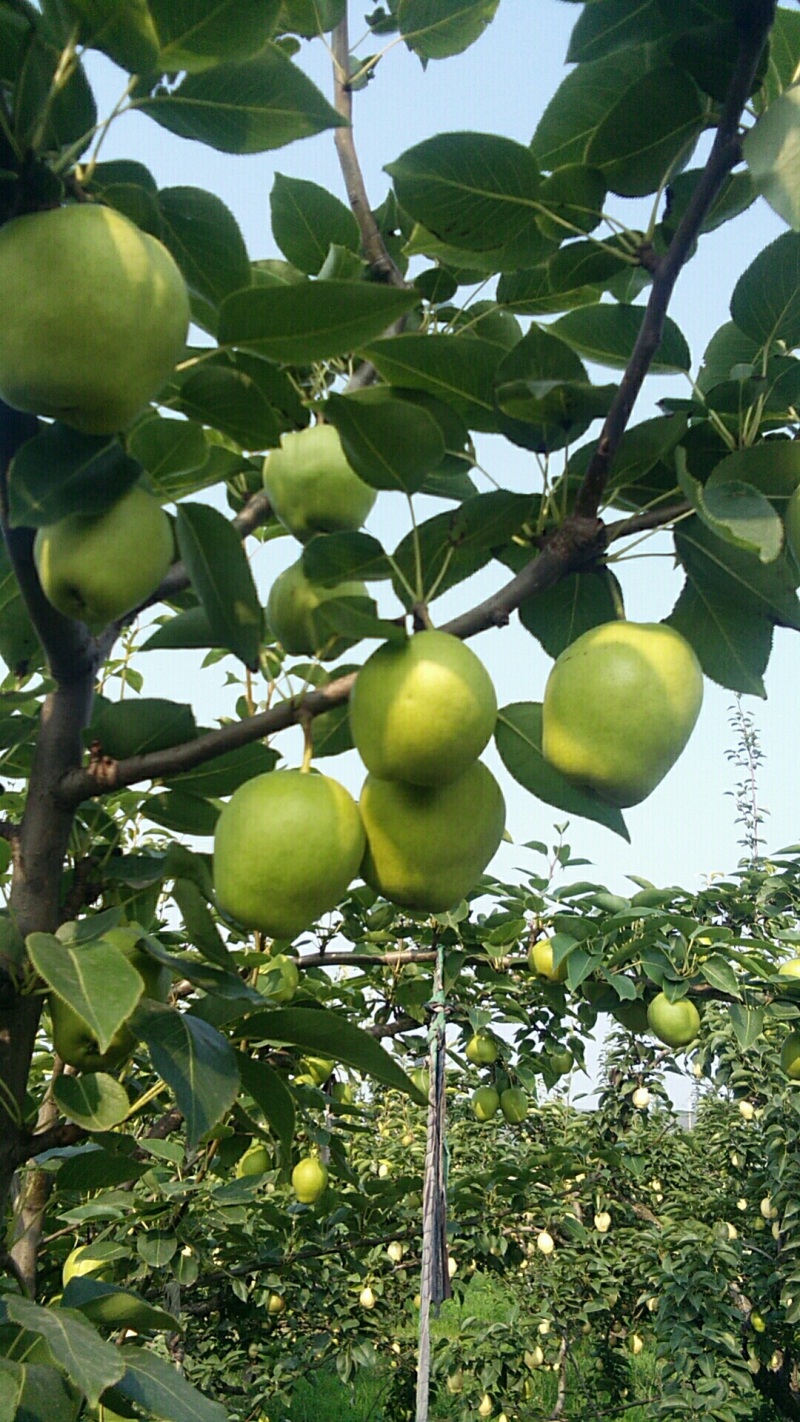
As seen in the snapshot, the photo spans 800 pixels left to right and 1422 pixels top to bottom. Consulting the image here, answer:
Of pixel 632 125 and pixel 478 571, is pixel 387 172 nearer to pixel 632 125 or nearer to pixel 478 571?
pixel 632 125

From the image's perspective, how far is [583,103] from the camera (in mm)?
872

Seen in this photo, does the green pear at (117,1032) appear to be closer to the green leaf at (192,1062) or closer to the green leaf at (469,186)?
the green leaf at (192,1062)

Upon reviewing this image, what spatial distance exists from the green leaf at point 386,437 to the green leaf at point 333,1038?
548mm

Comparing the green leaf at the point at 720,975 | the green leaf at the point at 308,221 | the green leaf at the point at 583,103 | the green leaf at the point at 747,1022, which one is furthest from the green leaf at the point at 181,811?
the green leaf at the point at 747,1022

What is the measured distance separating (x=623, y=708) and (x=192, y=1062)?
514mm

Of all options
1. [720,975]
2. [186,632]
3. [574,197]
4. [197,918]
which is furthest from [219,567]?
[720,975]

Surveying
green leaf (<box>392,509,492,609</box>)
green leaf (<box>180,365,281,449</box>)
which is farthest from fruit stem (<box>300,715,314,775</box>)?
green leaf (<box>180,365,281,449</box>)

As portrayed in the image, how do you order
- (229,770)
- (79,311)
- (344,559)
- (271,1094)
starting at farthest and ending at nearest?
(271,1094), (229,770), (344,559), (79,311)

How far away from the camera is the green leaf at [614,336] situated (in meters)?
0.94

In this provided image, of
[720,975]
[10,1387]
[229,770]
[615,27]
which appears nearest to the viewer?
[615,27]

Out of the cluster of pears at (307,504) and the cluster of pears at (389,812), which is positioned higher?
the cluster of pears at (307,504)

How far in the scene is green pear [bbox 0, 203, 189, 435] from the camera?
0.66 meters

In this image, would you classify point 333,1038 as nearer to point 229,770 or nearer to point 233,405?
point 229,770

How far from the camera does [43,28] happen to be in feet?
2.40
